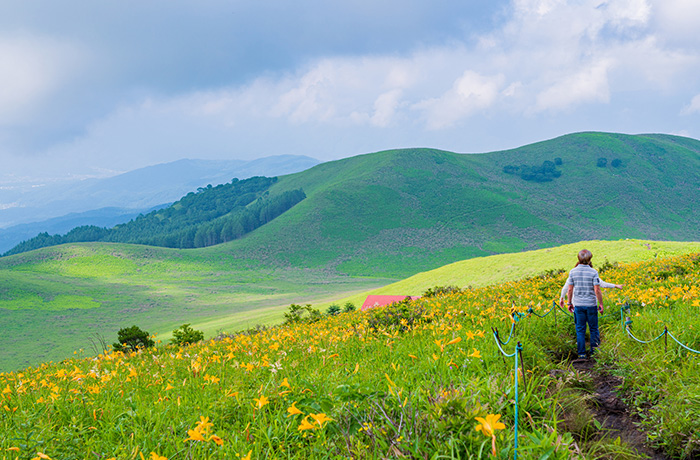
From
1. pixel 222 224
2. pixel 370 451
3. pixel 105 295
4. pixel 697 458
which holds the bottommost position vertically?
pixel 105 295

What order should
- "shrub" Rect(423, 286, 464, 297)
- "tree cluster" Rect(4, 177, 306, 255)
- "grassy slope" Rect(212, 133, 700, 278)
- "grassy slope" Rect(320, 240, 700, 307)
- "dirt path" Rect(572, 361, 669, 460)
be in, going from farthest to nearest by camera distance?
"tree cluster" Rect(4, 177, 306, 255) < "grassy slope" Rect(212, 133, 700, 278) < "grassy slope" Rect(320, 240, 700, 307) < "shrub" Rect(423, 286, 464, 297) < "dirt path" Rect(572, 361, 669, 460)

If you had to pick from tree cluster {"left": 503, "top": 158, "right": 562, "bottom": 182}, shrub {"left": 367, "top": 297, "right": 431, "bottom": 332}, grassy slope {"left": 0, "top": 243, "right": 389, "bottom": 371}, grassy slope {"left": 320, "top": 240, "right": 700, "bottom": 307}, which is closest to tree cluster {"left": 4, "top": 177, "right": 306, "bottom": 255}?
grassy slope {"left": 0, "top": 243, "right": 389, "bottom": 371}

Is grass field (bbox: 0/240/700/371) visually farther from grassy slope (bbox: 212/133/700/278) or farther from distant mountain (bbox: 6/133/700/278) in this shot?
grassy slope (bbox: 212/133/700/278)

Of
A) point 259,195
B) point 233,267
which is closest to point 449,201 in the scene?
point 233,267

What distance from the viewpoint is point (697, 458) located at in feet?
10.5

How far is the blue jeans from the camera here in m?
5.84

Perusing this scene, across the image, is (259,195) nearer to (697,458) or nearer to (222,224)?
(222,224)

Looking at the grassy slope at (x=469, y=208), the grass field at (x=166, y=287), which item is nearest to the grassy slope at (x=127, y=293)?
the grass field at (x=166, y=287)

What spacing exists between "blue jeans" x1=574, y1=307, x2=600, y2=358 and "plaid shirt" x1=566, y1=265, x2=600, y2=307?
101 mm

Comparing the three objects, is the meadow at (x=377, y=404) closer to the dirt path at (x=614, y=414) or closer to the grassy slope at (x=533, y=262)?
the dirt path at (x=614, y=414)

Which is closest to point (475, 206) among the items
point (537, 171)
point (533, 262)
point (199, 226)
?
point (537, 171)

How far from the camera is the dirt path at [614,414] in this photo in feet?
11.3

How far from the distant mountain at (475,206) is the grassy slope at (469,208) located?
391mm

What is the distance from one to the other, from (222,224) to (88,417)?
477 feet
